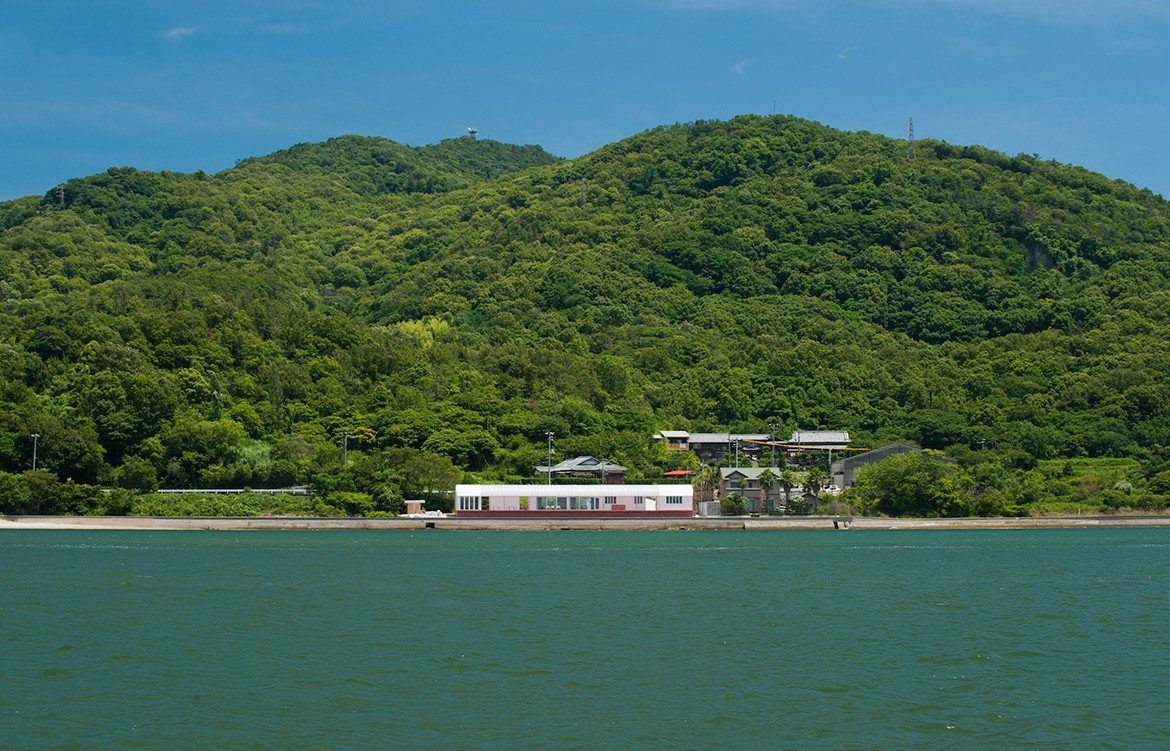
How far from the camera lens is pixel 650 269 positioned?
13438 centimetres

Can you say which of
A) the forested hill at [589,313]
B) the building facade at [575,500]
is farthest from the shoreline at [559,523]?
the forested hill at [589,313]

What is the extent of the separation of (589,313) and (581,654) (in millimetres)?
97161

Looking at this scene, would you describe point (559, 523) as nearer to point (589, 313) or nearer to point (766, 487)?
point (766, 487)

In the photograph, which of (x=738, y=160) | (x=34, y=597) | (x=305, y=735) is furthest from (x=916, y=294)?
(x=305, y=735)

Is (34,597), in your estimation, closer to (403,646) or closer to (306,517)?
(403,646)

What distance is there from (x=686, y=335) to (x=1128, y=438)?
42.0 meters

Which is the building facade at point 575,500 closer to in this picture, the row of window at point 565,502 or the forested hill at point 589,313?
the row of window at point 565,502

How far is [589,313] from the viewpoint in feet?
396

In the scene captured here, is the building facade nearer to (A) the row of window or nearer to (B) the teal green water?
(A) the row of window

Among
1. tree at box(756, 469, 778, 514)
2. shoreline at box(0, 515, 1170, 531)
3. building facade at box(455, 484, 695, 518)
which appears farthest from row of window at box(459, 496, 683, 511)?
tree at box(756, 469, 778, 514)

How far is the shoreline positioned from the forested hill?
2966 millimetres

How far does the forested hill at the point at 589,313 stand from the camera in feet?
257

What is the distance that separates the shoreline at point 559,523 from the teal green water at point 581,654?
19.1 metres

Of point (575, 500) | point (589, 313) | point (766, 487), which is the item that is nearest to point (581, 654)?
point (575, 500)
